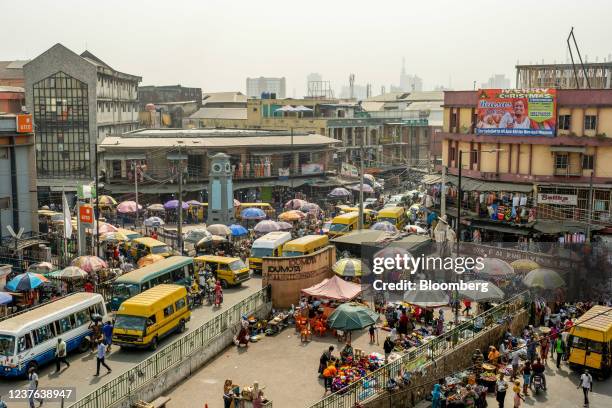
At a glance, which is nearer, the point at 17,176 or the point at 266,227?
the point at 17,176

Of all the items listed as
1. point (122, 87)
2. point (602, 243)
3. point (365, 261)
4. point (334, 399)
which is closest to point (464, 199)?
point (602, 243)

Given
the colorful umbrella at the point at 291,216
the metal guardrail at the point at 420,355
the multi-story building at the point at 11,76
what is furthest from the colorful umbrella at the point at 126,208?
the multi-story building at the point at 11,76

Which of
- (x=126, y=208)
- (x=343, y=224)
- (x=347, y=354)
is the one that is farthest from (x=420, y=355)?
(x=126, y=208)

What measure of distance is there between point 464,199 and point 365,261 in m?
14.1

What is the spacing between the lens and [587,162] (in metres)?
39.3

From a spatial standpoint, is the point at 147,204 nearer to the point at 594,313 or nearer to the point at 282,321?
the point at 282,321

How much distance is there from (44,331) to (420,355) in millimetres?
12592

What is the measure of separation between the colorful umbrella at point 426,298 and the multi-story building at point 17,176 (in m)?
22.7

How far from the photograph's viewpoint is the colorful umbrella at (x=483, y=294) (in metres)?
27.3

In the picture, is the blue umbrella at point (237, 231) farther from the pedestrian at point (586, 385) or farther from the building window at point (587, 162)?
the pedestrian at point (586, 385)

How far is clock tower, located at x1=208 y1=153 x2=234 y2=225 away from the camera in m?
45.8

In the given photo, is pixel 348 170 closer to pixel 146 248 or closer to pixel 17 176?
pixel 146 248

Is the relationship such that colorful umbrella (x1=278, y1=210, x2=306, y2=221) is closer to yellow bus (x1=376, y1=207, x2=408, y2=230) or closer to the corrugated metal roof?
yellow bus (x1=376, y1=207, x2=408, y2=230)

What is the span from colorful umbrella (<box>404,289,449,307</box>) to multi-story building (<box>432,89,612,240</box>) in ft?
42.6
